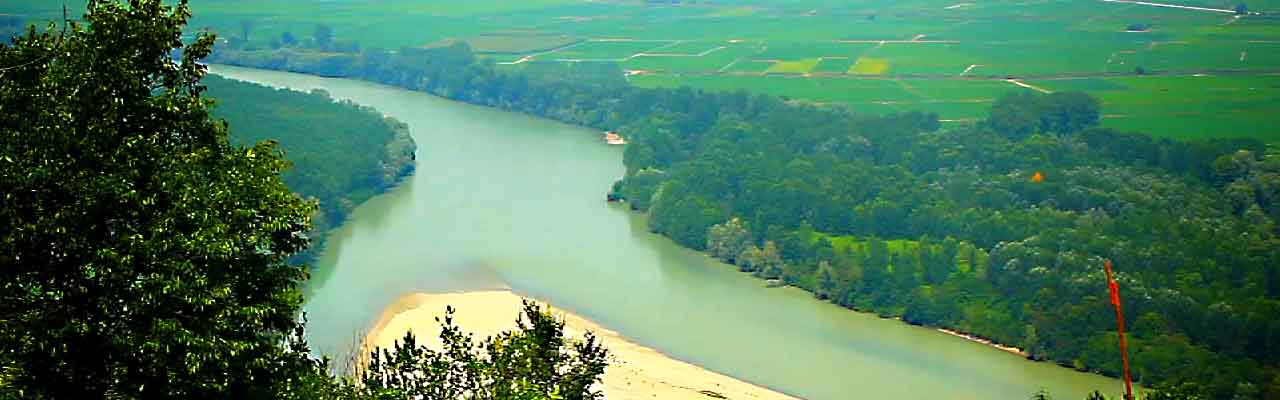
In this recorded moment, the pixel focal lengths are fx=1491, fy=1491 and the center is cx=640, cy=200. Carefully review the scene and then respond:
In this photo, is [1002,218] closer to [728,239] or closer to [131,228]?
[728,239]

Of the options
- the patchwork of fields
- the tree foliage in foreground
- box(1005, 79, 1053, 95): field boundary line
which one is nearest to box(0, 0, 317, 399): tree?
the tree foliage in foreground

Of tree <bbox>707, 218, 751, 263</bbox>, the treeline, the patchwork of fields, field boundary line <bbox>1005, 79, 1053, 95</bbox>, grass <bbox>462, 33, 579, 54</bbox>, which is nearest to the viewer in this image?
tree <bbox>707, 218, 751, 263</bbox>

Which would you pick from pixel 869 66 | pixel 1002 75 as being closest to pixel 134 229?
pixel 1002 75

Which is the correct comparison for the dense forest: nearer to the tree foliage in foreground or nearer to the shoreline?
the shoreline

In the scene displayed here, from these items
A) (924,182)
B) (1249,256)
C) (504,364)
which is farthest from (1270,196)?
(504,364)

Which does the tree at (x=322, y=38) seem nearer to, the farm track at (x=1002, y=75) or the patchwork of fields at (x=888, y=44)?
the patchwork of fields at (x=888, y=44)

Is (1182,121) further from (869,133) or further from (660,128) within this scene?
(660,128)

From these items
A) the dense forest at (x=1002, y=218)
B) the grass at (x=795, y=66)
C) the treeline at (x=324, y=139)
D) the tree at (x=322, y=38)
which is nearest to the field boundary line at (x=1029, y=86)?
the dense forest at (x=1002, y=218)
